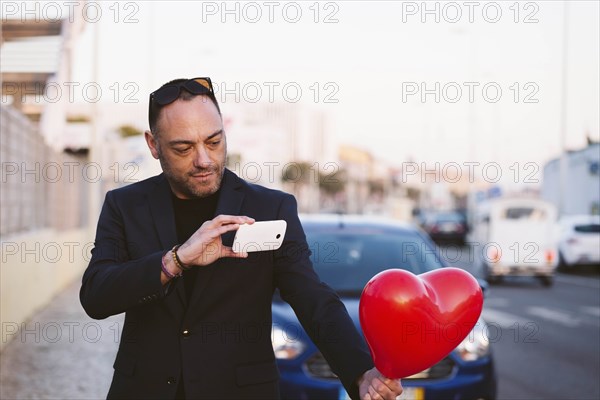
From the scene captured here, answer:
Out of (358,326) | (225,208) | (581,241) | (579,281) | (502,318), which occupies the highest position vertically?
(225,208)

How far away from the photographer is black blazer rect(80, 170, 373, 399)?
280cm

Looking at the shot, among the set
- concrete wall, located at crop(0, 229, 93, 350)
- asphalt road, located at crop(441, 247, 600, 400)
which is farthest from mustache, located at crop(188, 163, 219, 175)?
concrete wall, located at crop(0, 229, 93, 350)

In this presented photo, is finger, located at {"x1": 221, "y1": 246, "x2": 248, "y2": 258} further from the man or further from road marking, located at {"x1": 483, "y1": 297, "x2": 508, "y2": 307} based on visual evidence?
road marking, located at {"x1": 483, "y1": 297, "x2": 508, "y2": 307}

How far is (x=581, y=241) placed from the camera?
25.3m

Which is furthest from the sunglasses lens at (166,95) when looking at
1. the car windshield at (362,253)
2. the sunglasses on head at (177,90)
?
the car windshield at (362,253)

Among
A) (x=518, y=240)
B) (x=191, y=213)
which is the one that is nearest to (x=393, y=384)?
(x=191, y=213)

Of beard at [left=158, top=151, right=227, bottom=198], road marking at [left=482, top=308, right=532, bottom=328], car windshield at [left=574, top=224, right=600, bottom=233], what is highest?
beard at [left=158, top=151, right=227, bottom=198]

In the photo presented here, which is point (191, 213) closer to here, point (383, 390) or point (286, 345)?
point (383, 390)

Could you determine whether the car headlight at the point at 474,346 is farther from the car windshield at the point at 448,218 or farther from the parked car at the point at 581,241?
the car windshield at the point at 448,218

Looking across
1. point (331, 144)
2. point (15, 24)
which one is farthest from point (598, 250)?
point (331, 144)

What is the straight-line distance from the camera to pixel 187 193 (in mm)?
2895

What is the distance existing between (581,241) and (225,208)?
2377cm

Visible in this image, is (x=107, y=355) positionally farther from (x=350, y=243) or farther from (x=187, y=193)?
(x=187, y=193)

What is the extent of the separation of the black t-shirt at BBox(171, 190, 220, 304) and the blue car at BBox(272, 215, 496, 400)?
9.13ft
